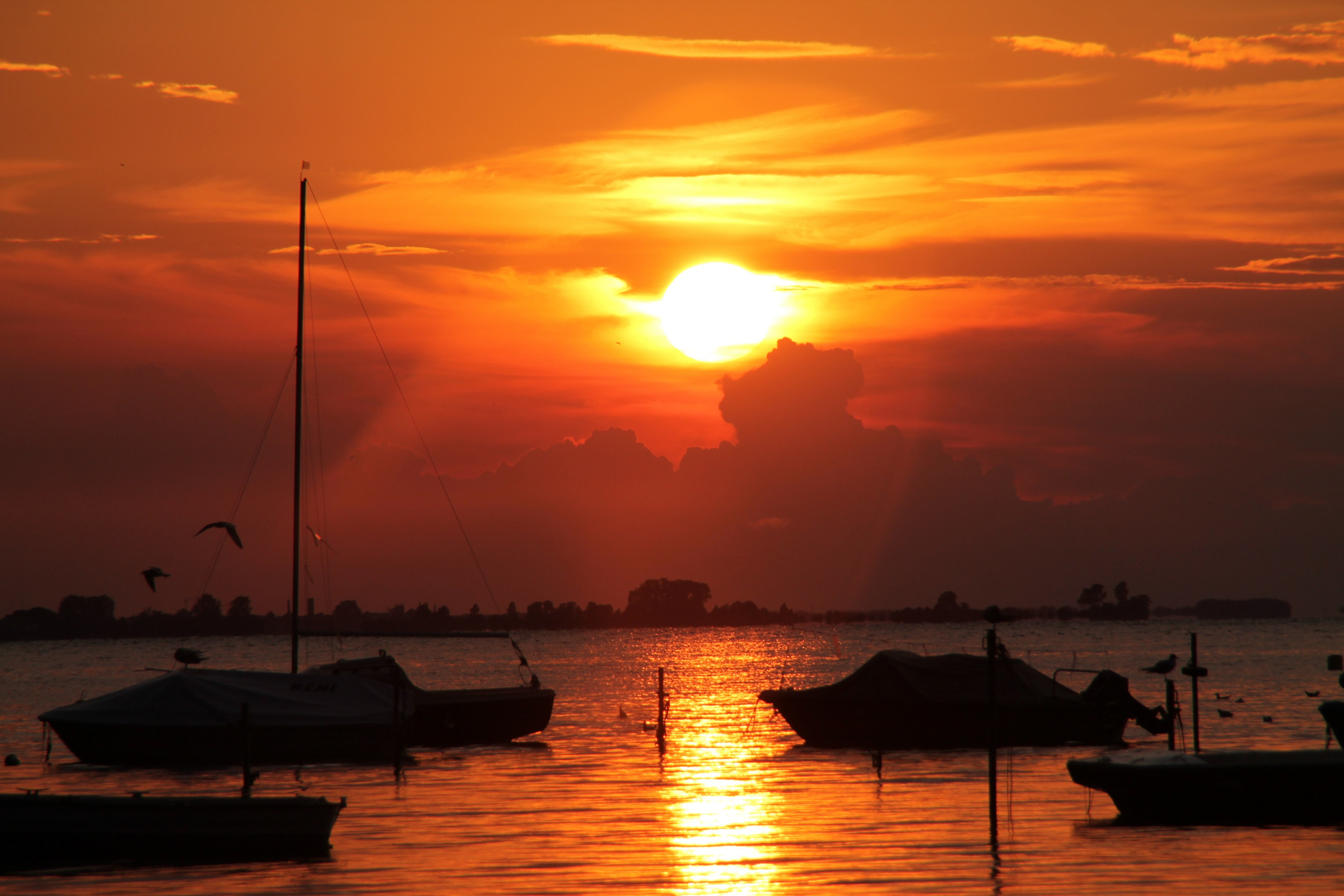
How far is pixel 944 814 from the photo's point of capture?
35.4m

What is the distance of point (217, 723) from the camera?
148 ft

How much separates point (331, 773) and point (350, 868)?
1934 centimetres

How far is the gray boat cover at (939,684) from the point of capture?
50844 millimetres

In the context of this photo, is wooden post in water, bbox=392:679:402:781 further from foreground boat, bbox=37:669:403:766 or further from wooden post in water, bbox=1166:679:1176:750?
wooden post in water, bbox=1166:679:1176:750

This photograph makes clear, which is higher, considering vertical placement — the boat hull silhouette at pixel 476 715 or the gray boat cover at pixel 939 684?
the gray boat cover at pixel 939 684

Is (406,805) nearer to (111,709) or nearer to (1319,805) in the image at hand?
(111,709)

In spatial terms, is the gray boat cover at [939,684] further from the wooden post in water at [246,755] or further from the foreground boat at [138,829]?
the foreground boat at [138,829]

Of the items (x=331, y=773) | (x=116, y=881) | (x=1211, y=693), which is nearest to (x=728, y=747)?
(x=331, y=773)

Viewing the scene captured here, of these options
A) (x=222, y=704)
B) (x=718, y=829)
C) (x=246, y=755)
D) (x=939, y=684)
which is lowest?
(x=718, y=829)

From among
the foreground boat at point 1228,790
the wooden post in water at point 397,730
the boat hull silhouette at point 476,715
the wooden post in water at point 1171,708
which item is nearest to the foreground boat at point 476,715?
the boat hull silhouette at point 476,715

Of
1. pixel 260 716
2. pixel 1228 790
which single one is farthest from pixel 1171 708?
pixel 260 716

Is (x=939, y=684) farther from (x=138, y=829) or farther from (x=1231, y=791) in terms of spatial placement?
(x=138, y=829)

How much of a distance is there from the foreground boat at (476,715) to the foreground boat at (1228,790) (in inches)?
1045

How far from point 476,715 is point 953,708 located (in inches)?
767
